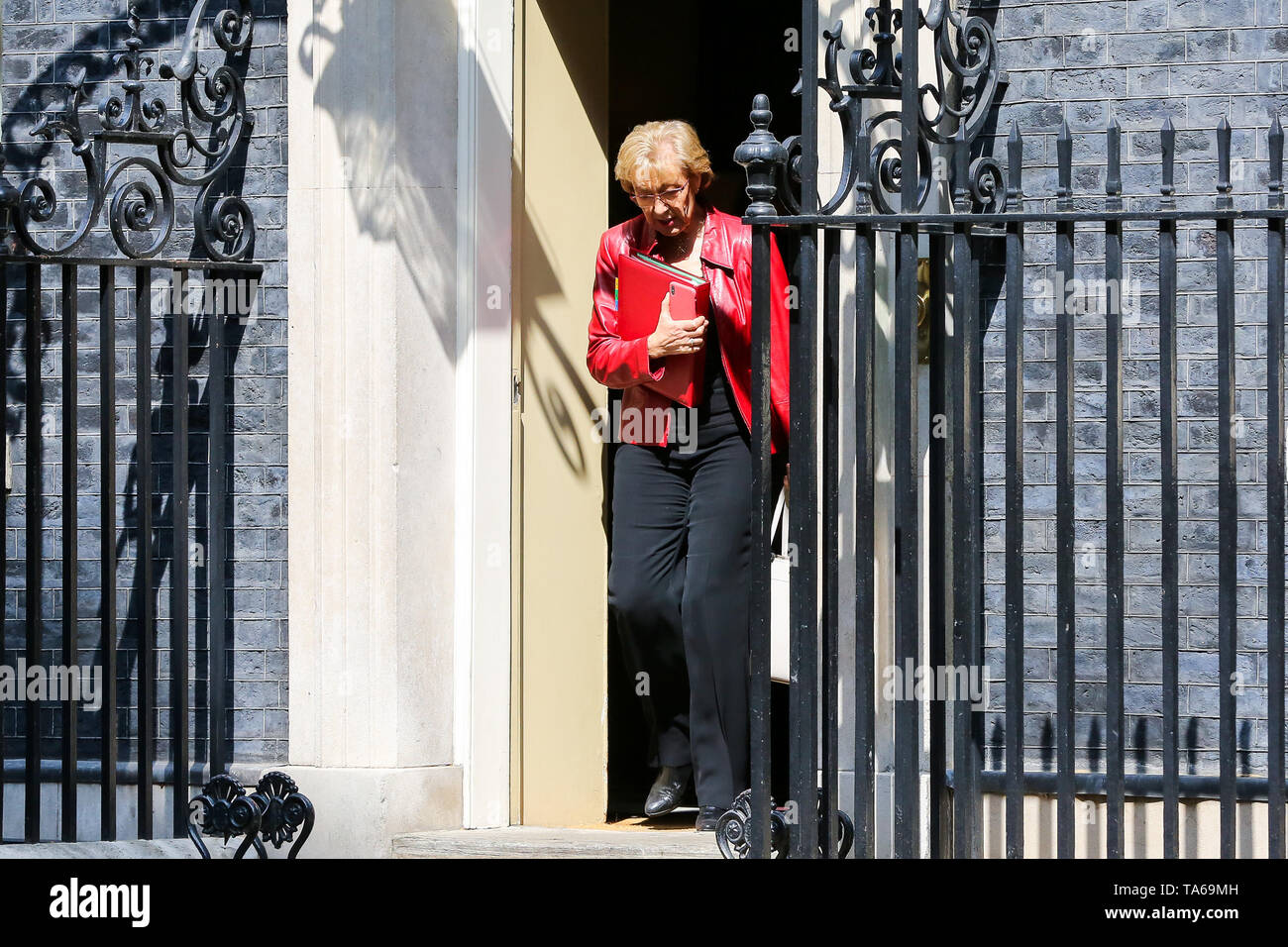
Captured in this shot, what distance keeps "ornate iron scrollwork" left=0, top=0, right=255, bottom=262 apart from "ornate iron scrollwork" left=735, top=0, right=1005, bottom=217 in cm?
208

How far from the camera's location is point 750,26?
28.9 feet

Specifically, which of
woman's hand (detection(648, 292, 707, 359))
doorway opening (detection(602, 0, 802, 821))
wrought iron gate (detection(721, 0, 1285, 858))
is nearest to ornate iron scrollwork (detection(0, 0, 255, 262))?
woman's hand (detection(648, 292, 707, 359))

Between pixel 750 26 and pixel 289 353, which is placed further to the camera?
pixel 750 26

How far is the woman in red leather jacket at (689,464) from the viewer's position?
240 inches

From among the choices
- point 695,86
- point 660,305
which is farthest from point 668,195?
point 695,86

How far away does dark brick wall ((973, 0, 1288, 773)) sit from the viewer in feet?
19.0

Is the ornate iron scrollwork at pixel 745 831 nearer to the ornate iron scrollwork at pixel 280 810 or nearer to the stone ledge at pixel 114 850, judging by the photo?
the ornate iron scrollwork at pixel 280 810

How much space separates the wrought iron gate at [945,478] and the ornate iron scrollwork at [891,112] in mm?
11

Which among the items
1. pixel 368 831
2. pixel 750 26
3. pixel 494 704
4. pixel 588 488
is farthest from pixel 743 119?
pixel 368 831

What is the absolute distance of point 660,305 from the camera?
615cm

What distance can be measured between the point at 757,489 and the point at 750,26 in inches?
167

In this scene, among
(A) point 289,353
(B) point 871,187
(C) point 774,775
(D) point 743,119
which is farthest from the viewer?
(D) point 743,119

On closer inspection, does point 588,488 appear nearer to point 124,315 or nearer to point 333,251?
point 333,251

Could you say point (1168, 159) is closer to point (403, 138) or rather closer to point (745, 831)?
point (745, 831)
